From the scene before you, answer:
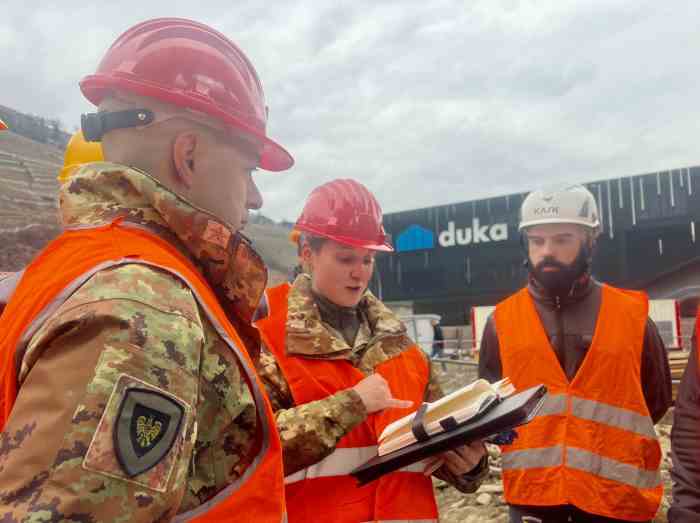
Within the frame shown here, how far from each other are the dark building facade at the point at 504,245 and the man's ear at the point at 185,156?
794 inches

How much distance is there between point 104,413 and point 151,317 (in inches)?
6.4

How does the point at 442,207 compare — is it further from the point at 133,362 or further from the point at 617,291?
the point at 133,362

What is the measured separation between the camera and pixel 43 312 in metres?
0.95

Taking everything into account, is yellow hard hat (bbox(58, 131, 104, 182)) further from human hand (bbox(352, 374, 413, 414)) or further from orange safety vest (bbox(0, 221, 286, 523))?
orange safety vest (bbox(0, 221, 286, 523))

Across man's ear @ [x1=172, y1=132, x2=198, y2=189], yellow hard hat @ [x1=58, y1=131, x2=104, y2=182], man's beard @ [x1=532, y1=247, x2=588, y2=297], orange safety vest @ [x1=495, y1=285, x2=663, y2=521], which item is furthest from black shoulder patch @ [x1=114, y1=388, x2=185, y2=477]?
man's beard @ [x1=532, y1=247, x2=588, y2=297]

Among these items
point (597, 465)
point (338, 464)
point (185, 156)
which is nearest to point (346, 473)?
point (338, 464)

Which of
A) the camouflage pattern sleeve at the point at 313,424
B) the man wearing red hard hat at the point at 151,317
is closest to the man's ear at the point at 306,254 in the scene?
the camouflage pattern sleeve at the point at 313,424

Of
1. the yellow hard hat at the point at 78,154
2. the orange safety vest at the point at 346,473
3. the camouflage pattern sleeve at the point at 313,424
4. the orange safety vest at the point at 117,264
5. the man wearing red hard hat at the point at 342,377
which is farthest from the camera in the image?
the yellow hard hat at the point at 78,154

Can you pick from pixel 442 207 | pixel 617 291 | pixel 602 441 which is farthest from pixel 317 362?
pixel 442 207

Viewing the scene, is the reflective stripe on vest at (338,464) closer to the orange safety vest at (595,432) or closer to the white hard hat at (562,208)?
the orange safety vest at (595,432)

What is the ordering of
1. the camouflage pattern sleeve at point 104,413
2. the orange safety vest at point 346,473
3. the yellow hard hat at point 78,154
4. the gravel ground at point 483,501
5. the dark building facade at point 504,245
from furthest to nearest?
the dark building facade at point 504,245
the gravel ground at point 483,501
the yellow hard hat at point 78,154
the orange safety vest at point 346,473
the camouflage pattern sleeve at point 104,413

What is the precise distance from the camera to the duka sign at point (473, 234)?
878 inches

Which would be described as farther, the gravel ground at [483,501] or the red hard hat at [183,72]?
the gravel ground at [483,501]

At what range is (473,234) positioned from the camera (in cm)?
2289
